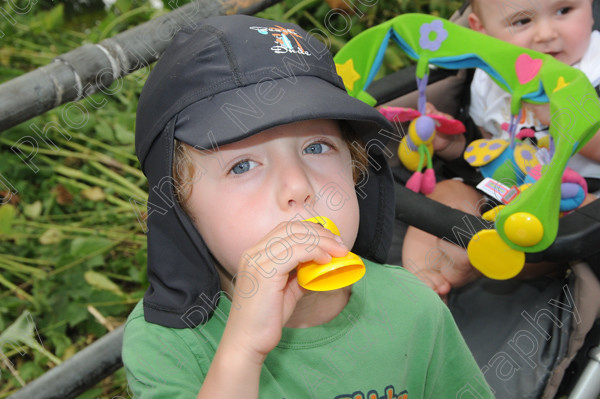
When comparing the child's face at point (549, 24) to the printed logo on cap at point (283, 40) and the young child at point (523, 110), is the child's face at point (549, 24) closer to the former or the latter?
the young child at point (523, 110)

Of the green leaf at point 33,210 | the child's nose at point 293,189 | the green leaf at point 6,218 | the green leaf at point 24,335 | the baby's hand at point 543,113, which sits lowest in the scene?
the green leaf at point 24,335

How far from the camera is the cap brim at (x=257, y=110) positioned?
63cm

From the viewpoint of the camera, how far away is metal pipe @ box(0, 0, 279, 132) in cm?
96

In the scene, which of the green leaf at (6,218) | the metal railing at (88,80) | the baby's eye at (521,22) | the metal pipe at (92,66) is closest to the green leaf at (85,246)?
the green leaf at (6,218)

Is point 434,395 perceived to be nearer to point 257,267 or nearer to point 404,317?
point 404,317

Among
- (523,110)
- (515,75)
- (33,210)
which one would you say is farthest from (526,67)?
(33,210)

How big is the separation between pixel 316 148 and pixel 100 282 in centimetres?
96

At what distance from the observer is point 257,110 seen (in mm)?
643

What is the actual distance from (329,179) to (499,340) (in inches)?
22.3

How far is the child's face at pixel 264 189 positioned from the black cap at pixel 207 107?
0.11 feet

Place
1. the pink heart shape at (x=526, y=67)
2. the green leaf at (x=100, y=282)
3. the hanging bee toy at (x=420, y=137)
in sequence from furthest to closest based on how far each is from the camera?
the green leaf at (x=100, y=282), the hanging bee toy at (x=420, y=137), the pink heart shape at (x=526, y=67)

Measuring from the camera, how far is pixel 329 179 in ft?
2.26

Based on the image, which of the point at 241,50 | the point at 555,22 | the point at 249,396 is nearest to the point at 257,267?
the point at 249,396

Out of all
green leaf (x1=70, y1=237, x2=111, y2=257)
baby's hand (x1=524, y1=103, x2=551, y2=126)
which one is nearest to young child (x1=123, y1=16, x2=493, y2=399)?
baby's hand (x1=524, y1=103, x2=551, y2=126)
